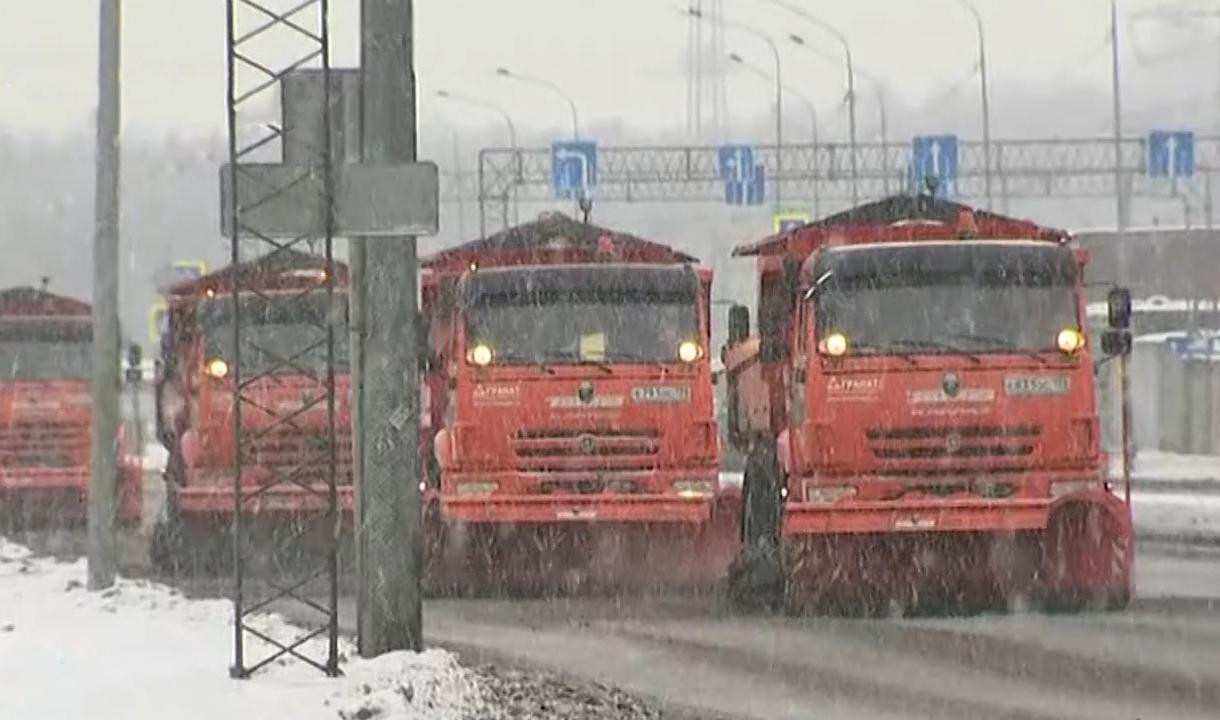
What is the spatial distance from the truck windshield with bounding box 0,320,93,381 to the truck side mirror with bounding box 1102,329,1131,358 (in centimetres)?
1585

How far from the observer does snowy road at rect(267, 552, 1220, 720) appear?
12.7m

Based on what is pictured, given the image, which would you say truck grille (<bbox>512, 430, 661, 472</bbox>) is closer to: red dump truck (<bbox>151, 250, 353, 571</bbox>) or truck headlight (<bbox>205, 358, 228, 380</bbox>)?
red dump truck (<bbox>151, 250, 353, 571</bbox>)

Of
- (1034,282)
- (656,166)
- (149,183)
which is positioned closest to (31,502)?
(1034,282)

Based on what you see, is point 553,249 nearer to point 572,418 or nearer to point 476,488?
point 572,418

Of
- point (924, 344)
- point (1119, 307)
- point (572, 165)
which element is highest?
point (572, 165)

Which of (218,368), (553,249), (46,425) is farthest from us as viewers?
(46,425)

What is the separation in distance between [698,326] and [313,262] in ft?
14.5

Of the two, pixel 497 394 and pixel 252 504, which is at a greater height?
pixel 497 394

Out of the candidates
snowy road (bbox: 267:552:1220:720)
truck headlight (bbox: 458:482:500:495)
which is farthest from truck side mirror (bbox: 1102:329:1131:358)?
truck headlight (bbox: 458:482:500:495)

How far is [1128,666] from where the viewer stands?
1423 centimetres

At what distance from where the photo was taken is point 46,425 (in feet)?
98.6

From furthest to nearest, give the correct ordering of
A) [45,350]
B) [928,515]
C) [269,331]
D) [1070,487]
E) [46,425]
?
[45,350]
[46,425]
[269,331]
[1070,487]
[928,515]

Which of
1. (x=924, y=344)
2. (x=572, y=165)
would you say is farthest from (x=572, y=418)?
(x=572, y=165)

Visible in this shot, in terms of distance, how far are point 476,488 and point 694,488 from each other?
1.81 meters
